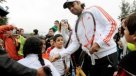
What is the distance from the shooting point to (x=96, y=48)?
6.59 meters

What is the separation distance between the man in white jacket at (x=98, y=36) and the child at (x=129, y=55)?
2.16 m

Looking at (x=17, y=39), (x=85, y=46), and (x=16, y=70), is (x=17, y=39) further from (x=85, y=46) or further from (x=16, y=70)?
(x=16, y=70)

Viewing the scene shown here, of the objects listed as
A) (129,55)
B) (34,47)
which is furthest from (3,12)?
(34,47)

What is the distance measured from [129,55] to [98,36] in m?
2.35

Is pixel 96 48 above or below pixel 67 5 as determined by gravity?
below

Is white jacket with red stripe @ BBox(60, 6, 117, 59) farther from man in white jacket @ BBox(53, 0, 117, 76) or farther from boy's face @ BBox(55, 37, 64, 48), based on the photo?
boy's face @ BBox(55, 37, 64, 48)

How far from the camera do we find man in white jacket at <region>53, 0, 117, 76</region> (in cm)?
665

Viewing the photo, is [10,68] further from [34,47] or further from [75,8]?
[75,8]

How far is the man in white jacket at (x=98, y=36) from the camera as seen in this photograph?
21.8 feet

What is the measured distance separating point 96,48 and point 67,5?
0.87m

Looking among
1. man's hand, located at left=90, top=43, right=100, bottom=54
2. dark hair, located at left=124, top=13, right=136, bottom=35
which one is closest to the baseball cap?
dark hair, located at left=124, top=13, right=136, bottom=35

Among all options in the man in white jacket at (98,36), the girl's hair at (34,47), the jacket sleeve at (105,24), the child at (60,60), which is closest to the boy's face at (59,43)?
the child at (60,60)

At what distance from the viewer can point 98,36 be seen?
6.75 meters

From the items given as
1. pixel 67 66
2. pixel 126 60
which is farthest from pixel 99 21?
pixel 67 66
